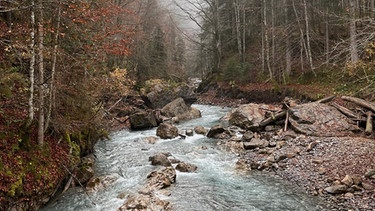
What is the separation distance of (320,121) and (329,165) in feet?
14.1

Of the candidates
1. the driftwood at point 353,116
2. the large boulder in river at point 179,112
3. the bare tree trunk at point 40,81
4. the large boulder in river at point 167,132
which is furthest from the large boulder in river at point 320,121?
the bare tree trunk at point 40,81

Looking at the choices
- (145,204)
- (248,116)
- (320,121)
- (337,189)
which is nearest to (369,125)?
(320,121)

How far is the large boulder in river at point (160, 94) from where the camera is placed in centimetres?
2533

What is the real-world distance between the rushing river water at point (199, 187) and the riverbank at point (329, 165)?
1.75 ft

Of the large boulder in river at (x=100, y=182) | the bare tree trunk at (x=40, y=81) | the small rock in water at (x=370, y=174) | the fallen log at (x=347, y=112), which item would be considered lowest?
the large boulder in river at (x=100, y=182)

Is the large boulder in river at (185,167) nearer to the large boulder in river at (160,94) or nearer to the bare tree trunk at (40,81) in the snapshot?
the bare tree trunk at (40,81)

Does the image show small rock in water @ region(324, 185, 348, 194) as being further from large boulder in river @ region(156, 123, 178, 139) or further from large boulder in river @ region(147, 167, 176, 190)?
large boulder in river @ region(156, 123, 178, 139)

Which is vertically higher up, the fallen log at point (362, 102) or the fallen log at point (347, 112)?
the fallen log at point (362, 102)

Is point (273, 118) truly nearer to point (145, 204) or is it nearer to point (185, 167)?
point (185, 167)

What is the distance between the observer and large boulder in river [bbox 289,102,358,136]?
42.9ft

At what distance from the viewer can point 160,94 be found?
26.0 meters

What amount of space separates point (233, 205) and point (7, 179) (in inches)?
230

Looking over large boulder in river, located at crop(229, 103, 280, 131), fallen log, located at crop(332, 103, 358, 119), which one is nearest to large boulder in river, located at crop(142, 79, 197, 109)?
large boulder in river, located at crop(229, 103, 280, 131)

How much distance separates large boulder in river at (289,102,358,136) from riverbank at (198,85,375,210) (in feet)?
1.84
